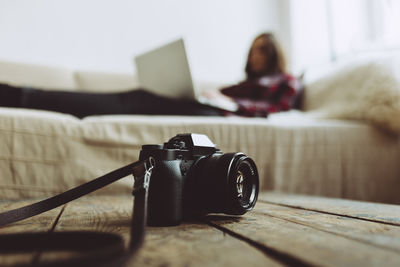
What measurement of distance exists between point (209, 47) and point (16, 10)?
1.19 m

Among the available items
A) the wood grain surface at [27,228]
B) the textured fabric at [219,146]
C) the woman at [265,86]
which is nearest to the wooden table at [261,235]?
the wood grain surface at [27,228]

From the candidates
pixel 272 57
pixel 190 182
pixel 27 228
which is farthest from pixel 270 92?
pixel 27 228

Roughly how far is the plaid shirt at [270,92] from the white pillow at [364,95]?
120 millimetres

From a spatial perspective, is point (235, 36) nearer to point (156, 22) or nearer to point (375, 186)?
point (156, 22)

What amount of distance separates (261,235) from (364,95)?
3.45ft

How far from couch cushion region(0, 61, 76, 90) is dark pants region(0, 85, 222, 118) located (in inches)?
20.9

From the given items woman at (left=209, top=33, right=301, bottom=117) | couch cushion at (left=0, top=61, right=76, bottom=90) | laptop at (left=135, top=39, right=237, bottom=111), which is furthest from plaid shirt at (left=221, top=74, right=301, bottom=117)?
couch cushion at (left=0, top=61, right=76, bottom=90)

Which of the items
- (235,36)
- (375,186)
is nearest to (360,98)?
(375,186)

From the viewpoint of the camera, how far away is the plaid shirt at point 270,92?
5.13 feet

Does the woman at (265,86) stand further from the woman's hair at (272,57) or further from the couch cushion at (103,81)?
the couch cushion at (103,81)

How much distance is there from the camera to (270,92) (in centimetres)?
160

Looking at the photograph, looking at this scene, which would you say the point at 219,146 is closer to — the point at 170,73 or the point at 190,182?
the point at 170,73

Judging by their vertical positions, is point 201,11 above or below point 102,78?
above

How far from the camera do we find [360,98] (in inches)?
51.8
